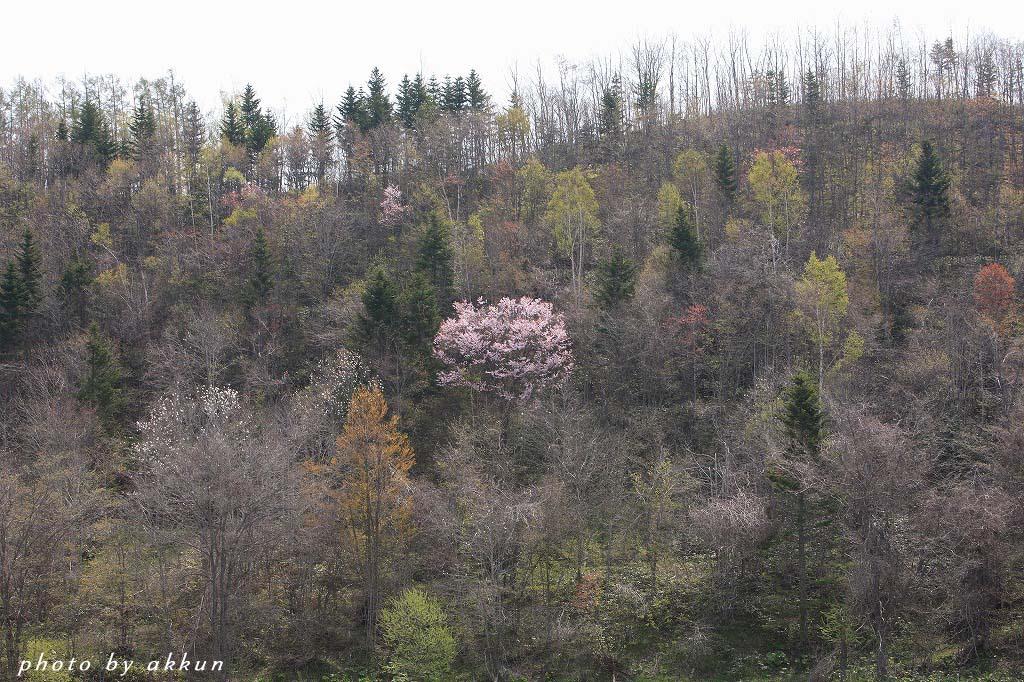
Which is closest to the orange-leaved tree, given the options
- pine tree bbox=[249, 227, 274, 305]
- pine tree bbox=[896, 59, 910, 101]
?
pine tree bbox=[249, 227, 274, 305]

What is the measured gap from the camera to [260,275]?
40.3m

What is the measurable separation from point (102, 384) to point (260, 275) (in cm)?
1082

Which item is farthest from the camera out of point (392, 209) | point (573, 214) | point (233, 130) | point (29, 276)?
point (233, 130)

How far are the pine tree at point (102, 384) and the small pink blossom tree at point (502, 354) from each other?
14.9 meters

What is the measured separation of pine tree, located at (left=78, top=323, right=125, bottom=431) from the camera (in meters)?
31.8

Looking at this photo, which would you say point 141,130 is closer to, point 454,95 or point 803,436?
point 454,95

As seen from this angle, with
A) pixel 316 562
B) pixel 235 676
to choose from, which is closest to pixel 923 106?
pixel 316 562

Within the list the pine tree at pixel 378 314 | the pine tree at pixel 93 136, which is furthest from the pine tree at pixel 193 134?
the pine tree at pixel 378 314

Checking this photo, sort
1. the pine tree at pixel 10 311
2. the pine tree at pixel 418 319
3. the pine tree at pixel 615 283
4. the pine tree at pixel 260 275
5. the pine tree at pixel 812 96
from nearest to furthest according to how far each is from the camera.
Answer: the pine tree at pixel 418 319, the pine tree at pixel 615 283, the pine tree at pixel 10 311, the pine tree at pixel 260 275, the pine tree at pixel 812 96

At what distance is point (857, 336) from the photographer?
32.6 m

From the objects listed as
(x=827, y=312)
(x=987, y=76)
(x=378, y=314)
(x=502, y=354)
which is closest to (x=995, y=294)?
(x=827, y=312)

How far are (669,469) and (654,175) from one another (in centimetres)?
3503

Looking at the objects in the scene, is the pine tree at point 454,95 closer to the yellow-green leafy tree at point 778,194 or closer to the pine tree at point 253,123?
the pine tree at point 253,123

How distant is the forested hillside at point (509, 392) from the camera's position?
2080cm
